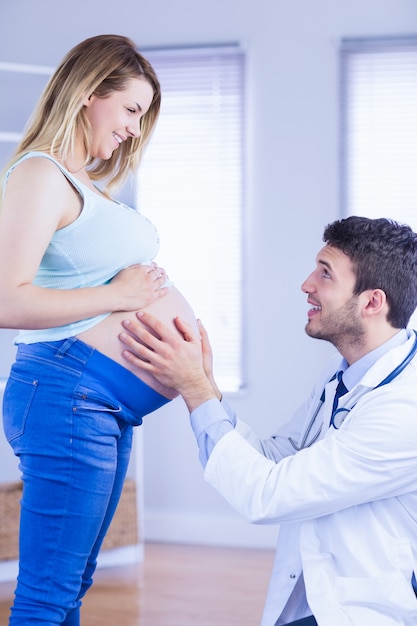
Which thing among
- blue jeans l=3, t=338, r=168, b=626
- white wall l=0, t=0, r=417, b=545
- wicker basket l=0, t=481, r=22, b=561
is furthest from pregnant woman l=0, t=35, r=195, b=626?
white wall l=0, t=0, r=417, b=545

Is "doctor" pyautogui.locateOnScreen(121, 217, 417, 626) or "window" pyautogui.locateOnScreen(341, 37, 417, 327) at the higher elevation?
"window" pyautogui.locateOnScreen(341, 37, 417, 327)

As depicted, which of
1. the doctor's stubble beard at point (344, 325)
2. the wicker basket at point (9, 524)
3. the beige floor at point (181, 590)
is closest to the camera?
the doctor's stubble beard at point (344, 325)

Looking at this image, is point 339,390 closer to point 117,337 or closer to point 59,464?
point 117,337

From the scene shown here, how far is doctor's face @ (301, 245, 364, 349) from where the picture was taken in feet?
5.03

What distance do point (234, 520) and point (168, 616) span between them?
951 mm

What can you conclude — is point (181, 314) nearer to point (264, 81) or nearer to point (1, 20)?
point (264, 81)

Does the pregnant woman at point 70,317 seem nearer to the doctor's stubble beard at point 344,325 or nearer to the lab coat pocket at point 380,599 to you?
the doctor's stubble beard at point 344,325

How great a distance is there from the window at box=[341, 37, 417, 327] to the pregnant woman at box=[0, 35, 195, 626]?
2035 millimetres

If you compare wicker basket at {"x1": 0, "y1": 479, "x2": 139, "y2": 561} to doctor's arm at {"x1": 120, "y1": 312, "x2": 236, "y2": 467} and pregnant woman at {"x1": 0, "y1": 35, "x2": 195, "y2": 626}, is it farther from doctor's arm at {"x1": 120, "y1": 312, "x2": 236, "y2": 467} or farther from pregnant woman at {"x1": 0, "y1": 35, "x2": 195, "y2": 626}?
doctor's arm at {"x1": 120, "y1": 312, "x2": 236, "y2": 467}

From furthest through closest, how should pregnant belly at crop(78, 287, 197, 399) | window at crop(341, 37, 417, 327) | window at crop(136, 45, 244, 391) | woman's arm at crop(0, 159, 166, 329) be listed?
window at crop(136, 45, 244, 391), window at crop(341, 37, 417, 327), pregnant belly at crop(78, 287, 197, 399), woman's arm at crop(0, 159, 166, 329)

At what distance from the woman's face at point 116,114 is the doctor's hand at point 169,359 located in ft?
1.07

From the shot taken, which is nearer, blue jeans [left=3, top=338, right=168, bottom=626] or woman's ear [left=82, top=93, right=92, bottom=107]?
blue jeans [left=3, top=338, right=168, bottom=626]

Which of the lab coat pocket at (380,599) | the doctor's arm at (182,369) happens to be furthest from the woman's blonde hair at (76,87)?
the lab coat pocket at (380,599)

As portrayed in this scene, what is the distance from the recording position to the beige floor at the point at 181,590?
101 inches
